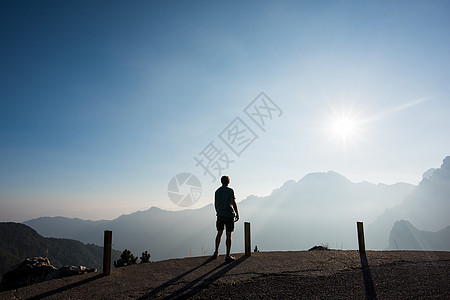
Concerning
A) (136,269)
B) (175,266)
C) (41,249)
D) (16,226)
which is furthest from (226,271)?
(16,226)

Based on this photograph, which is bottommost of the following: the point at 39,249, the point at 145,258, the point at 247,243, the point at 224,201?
the point at 39,249

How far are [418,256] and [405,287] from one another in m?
4.06

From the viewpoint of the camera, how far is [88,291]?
5.11 metres

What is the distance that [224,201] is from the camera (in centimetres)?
782

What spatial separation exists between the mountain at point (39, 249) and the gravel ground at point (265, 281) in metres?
145

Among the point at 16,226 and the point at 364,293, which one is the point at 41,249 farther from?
the point at 364,293

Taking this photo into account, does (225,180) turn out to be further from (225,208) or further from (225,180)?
(225,208)

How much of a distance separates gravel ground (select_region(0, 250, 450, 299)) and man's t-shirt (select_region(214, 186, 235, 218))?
1367 millimetres

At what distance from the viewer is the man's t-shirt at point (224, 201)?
774 cm

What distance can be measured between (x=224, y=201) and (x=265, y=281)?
289cm

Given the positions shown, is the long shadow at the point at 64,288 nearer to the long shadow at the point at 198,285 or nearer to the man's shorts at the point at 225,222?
the long shadow at the point at 198,285

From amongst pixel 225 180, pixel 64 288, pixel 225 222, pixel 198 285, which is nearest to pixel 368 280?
pixel 198 285

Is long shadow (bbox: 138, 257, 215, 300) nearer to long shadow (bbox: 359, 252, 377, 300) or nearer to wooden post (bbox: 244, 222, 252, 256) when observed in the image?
wooden post (bbox: 244, 222, 252, 256)

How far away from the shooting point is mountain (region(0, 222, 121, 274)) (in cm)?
13050
